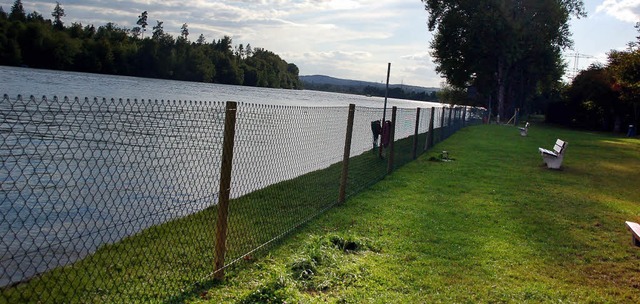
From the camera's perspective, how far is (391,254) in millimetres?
6883

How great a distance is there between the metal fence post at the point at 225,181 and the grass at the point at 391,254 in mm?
226

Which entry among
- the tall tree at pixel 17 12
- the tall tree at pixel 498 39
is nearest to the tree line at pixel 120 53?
the tall tree at pixel 17 12

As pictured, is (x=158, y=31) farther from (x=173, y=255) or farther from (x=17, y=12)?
(x=173, y=255)

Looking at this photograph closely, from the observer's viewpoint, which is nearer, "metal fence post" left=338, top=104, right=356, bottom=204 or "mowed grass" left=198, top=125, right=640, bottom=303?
"mowed grass" left=198, top=125, right=640, bottom=303

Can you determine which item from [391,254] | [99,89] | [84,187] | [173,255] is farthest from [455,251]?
[99,89]

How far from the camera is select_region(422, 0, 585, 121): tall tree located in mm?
49438

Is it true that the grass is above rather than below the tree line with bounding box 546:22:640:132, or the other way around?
below

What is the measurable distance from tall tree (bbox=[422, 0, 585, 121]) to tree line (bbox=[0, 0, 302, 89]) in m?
44.1

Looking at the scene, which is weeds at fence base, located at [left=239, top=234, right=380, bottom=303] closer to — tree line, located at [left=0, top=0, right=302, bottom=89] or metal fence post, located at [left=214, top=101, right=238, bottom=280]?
metal fence post, located at [left=214, top=101, right=238, bottom=280]

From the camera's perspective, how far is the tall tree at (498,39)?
162ft

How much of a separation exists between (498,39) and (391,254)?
155 ft

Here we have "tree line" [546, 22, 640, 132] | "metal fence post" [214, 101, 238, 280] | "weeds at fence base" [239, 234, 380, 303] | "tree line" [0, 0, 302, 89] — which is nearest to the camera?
"weeds at fence base" [239, 234, 380, 303]

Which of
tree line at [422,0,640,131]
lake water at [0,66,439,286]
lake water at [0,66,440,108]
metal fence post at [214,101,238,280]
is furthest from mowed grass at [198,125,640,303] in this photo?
tree line at [422,0,640,131]

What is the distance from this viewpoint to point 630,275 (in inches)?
258
